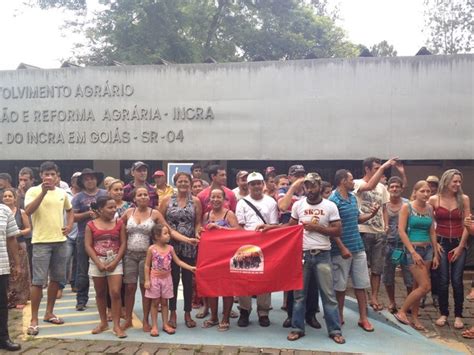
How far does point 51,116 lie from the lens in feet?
34.9

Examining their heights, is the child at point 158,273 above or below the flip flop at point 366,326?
above

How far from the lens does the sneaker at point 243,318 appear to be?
17.0 feet

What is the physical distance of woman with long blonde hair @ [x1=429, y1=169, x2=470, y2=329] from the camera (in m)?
5.34

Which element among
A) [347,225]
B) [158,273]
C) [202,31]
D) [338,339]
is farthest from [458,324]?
[202,31]

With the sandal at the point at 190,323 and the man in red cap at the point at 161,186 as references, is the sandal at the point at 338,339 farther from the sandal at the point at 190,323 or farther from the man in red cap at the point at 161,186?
the man in red cap at the point at 161,186

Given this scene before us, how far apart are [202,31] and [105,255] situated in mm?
20513

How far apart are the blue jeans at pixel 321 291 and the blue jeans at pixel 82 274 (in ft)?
9.35

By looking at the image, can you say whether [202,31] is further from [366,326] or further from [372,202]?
[366,326]

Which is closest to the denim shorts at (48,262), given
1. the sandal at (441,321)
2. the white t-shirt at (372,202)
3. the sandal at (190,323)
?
the sandal at (190,323)

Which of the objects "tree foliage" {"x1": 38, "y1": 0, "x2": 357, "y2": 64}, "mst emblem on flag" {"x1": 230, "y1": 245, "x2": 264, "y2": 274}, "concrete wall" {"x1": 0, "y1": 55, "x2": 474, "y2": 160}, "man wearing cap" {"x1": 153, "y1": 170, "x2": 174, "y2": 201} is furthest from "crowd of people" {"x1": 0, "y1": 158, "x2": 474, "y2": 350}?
"tree foliage" {"x1": 38, "y1": 0, "x2": 357, "y2": 64}

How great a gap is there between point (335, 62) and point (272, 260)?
6008 millimetres

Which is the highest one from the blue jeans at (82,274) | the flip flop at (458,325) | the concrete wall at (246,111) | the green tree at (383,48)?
the green tree at (383,48)

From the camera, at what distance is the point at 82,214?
5.71 metres

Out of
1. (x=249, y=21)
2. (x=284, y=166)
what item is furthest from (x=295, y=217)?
(x=249, y=21)
